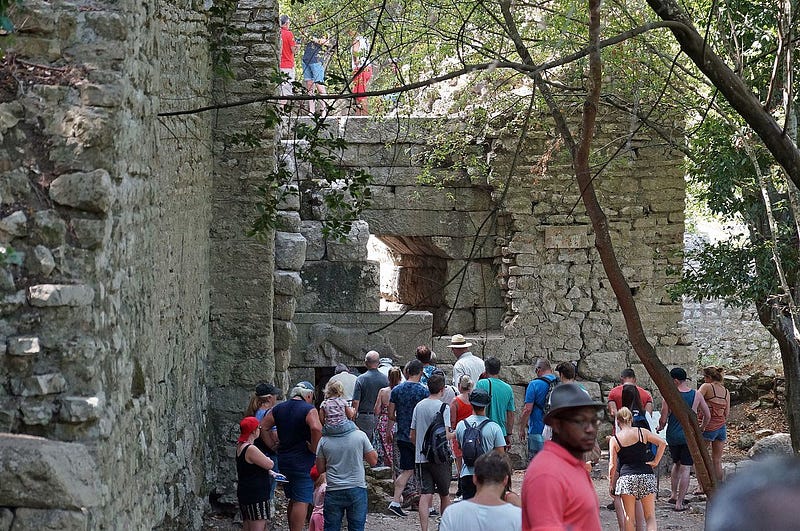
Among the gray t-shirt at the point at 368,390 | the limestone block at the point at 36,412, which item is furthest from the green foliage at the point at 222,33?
the limestone block at the point at 36,412

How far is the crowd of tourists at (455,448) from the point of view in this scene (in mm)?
3928

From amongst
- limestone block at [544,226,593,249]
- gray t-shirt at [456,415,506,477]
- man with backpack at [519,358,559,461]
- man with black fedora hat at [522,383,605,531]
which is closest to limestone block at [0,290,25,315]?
man with black fedora hat at [522,383,605,531]

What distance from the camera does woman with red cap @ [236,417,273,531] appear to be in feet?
24.3

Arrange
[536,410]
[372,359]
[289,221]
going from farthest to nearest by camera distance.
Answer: [372,359], [536,410], [289,221]

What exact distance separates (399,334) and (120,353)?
747 cm

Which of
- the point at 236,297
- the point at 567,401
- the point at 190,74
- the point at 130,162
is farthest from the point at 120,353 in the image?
the point at 236,297

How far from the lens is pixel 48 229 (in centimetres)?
434

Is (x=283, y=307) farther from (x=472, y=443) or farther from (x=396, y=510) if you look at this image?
(x=472, y=443)

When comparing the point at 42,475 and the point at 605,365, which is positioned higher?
the point at 605,365

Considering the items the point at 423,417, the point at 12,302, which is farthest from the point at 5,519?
the point at 423,417

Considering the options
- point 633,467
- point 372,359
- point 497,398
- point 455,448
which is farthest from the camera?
point 372,359

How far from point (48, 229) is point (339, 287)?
25.2ft

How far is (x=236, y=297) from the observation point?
8.84m

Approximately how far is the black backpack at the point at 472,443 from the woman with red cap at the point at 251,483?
138cm
